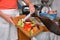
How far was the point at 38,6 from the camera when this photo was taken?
7.06 feet

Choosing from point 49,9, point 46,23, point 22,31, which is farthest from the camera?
point 49,9

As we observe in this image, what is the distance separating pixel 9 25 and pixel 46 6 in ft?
2.20

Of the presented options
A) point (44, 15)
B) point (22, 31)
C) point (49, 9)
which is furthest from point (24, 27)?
point (49, 9)

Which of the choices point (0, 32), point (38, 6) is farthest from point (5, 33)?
point (38, 6)

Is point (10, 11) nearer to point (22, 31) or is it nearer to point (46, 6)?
point (22, 31)

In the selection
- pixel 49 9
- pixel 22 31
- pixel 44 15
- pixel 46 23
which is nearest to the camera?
pixel 22 31

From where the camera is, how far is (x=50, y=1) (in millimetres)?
2172

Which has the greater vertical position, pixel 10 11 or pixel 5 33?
pixel 10 11

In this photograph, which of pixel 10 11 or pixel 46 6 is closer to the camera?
pixel 10 11

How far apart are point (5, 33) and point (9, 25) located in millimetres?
72

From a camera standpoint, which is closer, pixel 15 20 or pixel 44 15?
pixel 15 20

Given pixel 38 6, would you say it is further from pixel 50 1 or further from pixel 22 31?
pixel 22 31

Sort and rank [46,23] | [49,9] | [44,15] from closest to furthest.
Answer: [46,23], [44,15], [49,9]

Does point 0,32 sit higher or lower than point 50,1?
lower
